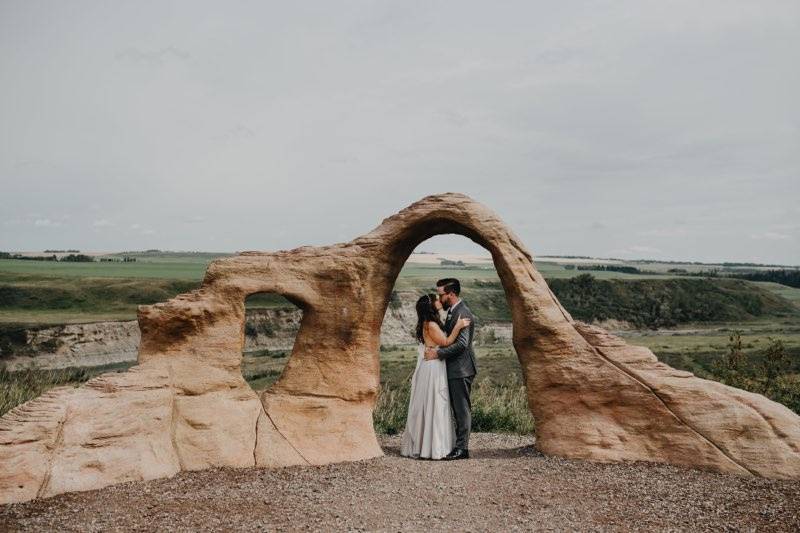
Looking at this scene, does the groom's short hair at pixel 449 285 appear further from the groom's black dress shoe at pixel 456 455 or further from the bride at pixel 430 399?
the groom's black dress shoe at pixel 456 455

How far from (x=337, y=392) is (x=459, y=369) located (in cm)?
241

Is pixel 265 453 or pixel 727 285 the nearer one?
pixel 265 453

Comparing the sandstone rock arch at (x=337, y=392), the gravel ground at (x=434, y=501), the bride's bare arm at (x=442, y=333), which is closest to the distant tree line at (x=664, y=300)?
the sandstone rock arch at (x=337, y=392)

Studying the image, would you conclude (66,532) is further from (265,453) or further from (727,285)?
(727,285)

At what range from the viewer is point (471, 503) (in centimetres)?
1034

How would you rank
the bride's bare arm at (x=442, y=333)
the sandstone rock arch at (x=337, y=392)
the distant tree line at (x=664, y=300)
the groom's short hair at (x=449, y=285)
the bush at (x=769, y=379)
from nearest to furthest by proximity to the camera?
1. the sandstone rock arch at (x=337, y=392)
2. the bride's bare arm at (x=442, y=333)
3. the groom's short hair at (x=449, y=285)
4. the bush at (x=769, y=379)
5. the distant tree line at (x=664, y=300)

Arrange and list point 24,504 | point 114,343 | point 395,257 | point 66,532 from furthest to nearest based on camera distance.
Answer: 1. point 114,343
2. point 395,257
3. point 24,504
4. point 66,532

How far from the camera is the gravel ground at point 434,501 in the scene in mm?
9461

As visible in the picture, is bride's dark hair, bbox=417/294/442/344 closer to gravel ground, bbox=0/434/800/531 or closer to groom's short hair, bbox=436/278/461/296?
groom's short hair, bbox=436/278/461/296

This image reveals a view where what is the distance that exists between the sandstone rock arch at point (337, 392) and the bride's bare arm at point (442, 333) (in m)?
1.15

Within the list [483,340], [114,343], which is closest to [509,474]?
[114,343]

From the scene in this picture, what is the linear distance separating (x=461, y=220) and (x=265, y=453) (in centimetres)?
553

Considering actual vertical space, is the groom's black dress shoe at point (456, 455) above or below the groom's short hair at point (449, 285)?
below

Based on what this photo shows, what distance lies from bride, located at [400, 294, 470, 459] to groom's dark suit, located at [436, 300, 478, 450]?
12cm
